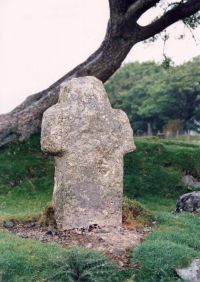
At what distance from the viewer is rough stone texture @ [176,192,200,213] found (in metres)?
14.7

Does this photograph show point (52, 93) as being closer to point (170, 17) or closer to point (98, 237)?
point (170, 17)

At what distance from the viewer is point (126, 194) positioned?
19.0m

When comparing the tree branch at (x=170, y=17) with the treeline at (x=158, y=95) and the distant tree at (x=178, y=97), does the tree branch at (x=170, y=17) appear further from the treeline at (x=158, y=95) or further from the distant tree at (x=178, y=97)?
the distant tree at (x=178, y=97)

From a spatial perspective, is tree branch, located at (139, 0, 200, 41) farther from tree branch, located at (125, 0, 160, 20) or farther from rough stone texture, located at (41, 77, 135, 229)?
rough stone texture, located at (41, 77, 135, 229)

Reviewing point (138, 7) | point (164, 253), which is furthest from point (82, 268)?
point (138, 7)

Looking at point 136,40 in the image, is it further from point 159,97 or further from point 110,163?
point 159,97

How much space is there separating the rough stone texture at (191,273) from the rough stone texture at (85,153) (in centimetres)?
254

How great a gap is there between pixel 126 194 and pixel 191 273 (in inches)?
380

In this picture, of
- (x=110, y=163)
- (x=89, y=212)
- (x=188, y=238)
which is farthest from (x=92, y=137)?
(x=188, y=238)

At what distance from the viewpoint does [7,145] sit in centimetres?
2166

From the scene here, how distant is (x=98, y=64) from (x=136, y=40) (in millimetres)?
1545

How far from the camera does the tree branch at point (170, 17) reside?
20.8 meters

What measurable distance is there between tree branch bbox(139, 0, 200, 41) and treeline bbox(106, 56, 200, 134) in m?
35.8

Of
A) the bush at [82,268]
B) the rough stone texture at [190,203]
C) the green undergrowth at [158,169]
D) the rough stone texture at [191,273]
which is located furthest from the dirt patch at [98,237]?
the green undergrowth at [158,169]
